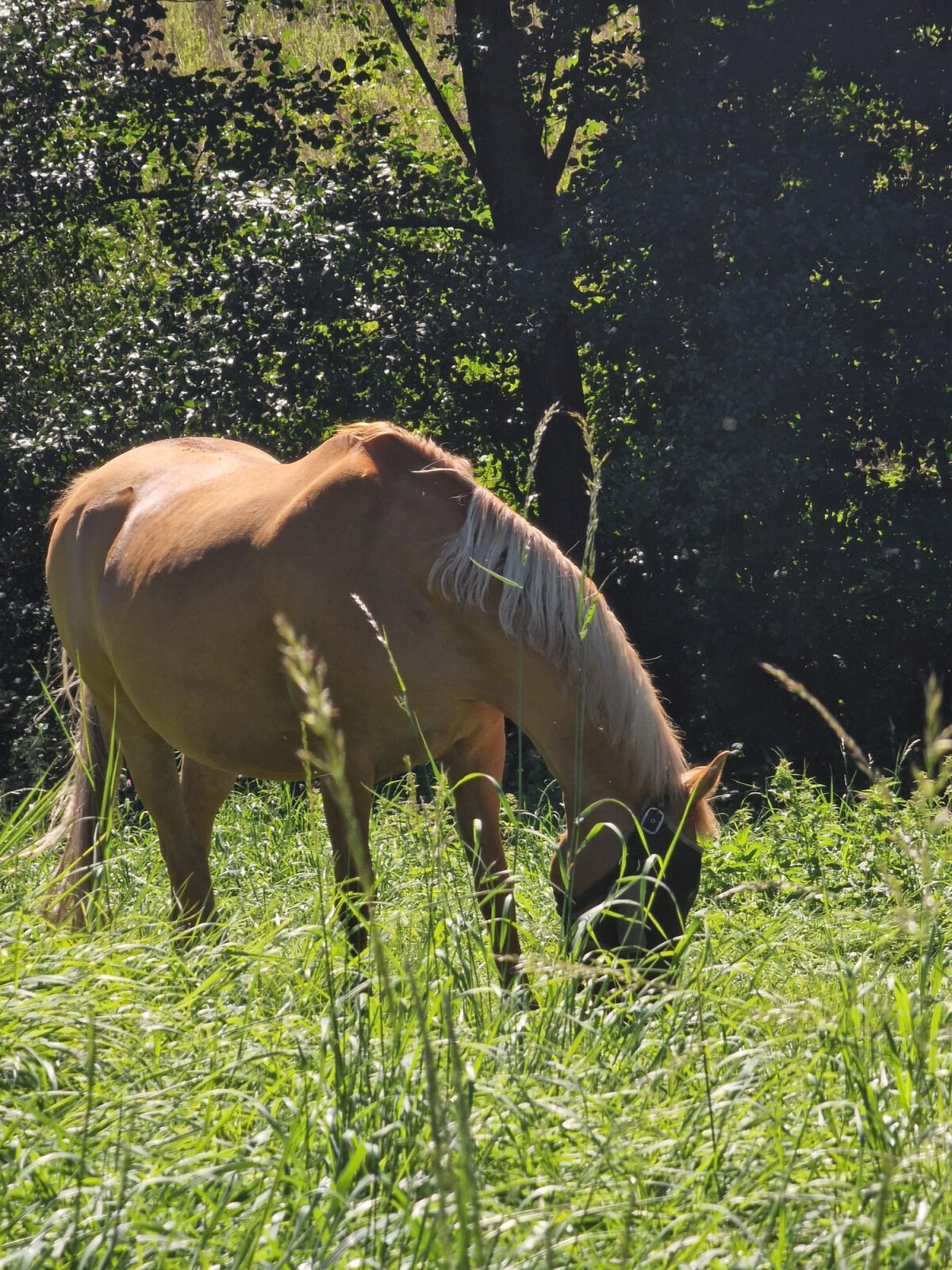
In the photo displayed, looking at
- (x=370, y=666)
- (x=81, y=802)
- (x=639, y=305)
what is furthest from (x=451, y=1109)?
(x=639, y=305)

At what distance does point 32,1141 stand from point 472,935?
0.98 metres

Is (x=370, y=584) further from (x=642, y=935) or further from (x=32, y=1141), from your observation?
(x=32, y=1141)

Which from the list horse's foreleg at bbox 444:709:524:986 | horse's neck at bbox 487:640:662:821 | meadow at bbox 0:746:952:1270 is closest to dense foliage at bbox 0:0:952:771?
horse's foreleg at bbox 444:709:524:986

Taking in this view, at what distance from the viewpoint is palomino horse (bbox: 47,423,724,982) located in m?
3.21

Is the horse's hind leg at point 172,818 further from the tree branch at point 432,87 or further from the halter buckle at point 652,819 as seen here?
the tree branch at point 432,87

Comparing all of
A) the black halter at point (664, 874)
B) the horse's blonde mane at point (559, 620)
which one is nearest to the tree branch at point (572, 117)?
the horse's blonde mane at point (559, 620)

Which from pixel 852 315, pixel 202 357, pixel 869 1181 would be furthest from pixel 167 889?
pixel 852 315

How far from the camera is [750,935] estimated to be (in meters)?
3.76

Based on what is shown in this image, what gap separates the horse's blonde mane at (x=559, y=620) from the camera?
3250 mm

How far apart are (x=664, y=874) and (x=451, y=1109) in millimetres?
1244

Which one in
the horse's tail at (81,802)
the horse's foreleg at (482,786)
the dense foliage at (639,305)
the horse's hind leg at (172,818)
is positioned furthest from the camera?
the dense foliage at (639,305)

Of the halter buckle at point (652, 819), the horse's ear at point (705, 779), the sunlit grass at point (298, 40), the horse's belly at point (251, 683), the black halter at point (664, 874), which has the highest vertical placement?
the sunlit grass at point (298, 40)

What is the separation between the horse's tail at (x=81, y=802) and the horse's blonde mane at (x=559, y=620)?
1146mm

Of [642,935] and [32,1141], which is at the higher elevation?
[32,1141]
